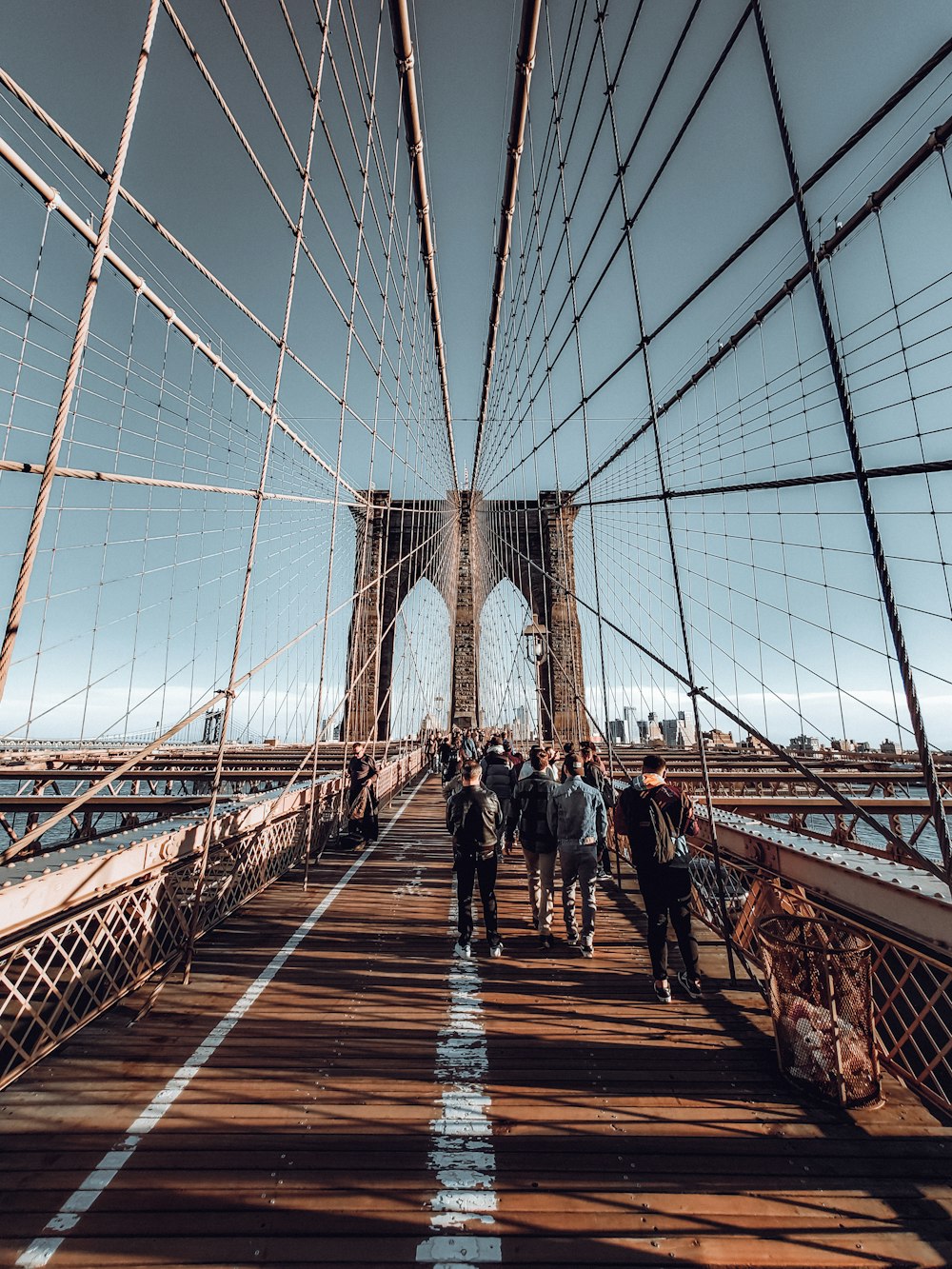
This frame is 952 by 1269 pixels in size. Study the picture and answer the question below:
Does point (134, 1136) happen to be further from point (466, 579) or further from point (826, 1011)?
point (466, 579)

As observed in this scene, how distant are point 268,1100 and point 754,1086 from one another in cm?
221

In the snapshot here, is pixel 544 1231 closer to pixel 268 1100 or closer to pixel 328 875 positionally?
pixel 268 1100

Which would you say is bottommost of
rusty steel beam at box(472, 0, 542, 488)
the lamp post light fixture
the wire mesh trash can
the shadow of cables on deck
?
the shadow of cables on deck

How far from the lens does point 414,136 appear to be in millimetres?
9578

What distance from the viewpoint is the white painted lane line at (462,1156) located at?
1710mm

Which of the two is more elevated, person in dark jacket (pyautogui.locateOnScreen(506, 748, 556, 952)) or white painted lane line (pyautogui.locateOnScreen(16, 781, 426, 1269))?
person in dark jacket (pyautogui.locateOnScreen(506, 748, 556, 952))

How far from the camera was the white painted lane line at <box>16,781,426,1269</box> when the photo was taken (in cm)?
170

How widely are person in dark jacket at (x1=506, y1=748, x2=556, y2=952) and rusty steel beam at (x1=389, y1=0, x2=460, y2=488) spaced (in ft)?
29.3

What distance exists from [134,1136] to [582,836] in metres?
2.95

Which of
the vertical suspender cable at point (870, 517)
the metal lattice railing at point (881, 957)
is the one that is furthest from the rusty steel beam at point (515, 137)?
the metal lattice railing at point (881, 957)

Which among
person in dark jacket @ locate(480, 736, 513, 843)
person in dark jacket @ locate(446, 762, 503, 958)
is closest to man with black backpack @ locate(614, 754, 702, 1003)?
person in dark jacket @ locate(446, 762, 503, 958)

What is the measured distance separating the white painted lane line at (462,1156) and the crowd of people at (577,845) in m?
1.11

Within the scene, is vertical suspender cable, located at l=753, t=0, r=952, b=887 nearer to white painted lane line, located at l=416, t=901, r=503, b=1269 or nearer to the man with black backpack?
the man with black backpack

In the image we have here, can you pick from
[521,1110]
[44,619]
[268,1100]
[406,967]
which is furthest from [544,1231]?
[44,619]
